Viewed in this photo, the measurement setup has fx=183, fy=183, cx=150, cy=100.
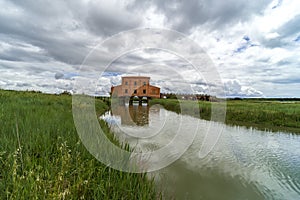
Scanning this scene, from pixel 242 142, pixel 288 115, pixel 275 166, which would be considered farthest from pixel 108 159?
pixel 288 115

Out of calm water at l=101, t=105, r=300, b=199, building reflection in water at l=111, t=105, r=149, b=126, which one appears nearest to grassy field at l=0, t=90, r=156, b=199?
calm water at l=101, t=105, r=300, b=199

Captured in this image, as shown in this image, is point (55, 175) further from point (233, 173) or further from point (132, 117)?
point (132, 117)

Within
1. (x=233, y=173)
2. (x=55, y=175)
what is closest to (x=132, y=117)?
(x=233, y=173)

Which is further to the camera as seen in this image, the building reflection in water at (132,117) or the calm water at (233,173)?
the building reflection in water at (132,117)

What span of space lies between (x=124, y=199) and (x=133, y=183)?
35 centimetres

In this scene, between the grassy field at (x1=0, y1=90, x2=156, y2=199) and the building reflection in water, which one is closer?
the grassy field at (x1=0, y1=90, x2=156, y2=199)

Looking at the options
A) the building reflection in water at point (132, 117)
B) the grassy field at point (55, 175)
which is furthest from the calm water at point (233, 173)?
the building reflection in water at point (132, 117)

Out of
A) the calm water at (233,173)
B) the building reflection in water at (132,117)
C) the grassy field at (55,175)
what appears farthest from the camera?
the building reflection in water at (132,117)

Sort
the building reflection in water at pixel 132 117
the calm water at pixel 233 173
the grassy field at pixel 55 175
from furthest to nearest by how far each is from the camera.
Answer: the building reflection in water at pixel 132 117
the calm water at pixel 233 173
the grassy field at pixel 55 175

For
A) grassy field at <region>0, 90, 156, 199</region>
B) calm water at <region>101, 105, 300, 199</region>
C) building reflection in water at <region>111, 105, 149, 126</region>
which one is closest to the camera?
grassy field at <region>0, 90, 156, 199</region>

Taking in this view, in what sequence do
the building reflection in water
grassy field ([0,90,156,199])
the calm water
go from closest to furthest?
grassy field ([0,90,156,199])
the calm water
the building reflection in water

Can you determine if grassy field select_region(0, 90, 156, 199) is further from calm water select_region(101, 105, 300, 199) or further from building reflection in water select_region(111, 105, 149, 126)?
building reflection in water select_region(111, 105, 149, 126)

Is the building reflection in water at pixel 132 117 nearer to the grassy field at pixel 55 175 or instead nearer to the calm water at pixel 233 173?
the calm water at pixel 233 173

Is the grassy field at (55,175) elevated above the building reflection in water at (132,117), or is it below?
above
